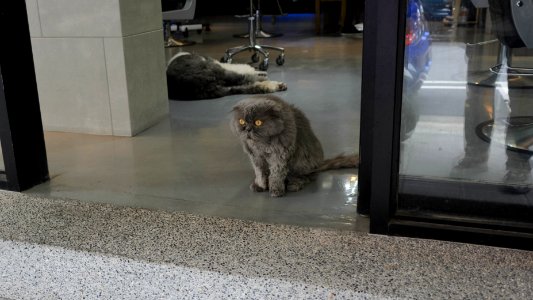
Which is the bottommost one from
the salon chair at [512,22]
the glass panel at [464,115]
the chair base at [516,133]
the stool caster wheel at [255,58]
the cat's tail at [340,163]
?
the cat's tail at [340,163]

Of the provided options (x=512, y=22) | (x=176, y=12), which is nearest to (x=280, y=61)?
(x=176, y=12)

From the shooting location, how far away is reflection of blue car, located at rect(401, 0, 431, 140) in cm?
125

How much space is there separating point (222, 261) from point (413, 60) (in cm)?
71

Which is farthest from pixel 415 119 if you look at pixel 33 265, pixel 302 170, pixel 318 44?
pixel 318 44

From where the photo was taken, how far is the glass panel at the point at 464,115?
1.36 metres

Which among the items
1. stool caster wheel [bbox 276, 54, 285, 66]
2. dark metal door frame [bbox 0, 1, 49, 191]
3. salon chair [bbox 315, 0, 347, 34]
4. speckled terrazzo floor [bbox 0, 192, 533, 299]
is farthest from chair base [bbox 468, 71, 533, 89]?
salon chair [bbox 315, 0, 347, 34]

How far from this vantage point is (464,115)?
1.99m

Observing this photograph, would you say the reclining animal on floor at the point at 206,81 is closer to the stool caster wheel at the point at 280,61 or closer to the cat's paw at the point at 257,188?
the stool caster wheel at the point at 280,61

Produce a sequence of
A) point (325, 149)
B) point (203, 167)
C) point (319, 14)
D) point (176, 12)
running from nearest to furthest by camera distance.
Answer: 1. point (203, 167)
2. point (325, 149)
3. point (176, 12)
4. point (319, 14)

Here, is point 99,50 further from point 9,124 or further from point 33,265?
point 33,265

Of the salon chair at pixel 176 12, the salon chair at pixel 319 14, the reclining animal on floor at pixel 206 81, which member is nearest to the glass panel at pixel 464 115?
the reclining animal on floor at pixel 206 81

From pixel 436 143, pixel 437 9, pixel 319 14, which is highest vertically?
pixel 437 9

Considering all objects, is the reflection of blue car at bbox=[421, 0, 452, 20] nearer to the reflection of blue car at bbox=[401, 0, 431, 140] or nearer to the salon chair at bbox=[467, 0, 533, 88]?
the reflection of blue car at bbox=[401, 0, 431, 140]

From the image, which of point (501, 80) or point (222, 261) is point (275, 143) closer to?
point (222, 261)
